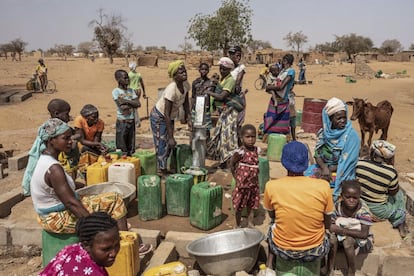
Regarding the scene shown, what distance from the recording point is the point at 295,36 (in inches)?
2618

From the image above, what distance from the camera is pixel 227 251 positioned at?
3133mm

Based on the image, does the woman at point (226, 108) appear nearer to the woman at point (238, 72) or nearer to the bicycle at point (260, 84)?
the woman at point (238, 72)

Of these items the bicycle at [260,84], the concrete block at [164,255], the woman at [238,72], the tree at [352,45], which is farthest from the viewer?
the tree at [352,45]

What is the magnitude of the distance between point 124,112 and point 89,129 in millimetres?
698

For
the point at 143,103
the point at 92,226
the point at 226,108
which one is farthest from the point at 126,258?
the point at 143,103

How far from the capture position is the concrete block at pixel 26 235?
13.2ft

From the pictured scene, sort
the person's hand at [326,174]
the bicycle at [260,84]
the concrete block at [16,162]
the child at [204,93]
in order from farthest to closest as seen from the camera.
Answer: the bicycle at [260,84], the concrete block at [16,162], the child at [204,93], the person's hand at [326,174]

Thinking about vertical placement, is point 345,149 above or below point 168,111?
below

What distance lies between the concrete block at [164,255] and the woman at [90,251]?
132 centimetres

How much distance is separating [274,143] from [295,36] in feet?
211

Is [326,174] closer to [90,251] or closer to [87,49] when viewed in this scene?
[90,251]

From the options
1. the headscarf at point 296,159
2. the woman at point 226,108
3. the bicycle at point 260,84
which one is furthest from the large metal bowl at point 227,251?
the bicycle at point 260,84

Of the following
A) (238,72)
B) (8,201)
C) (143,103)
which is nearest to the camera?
(8,201)

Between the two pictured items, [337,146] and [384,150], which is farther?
[337,146]
